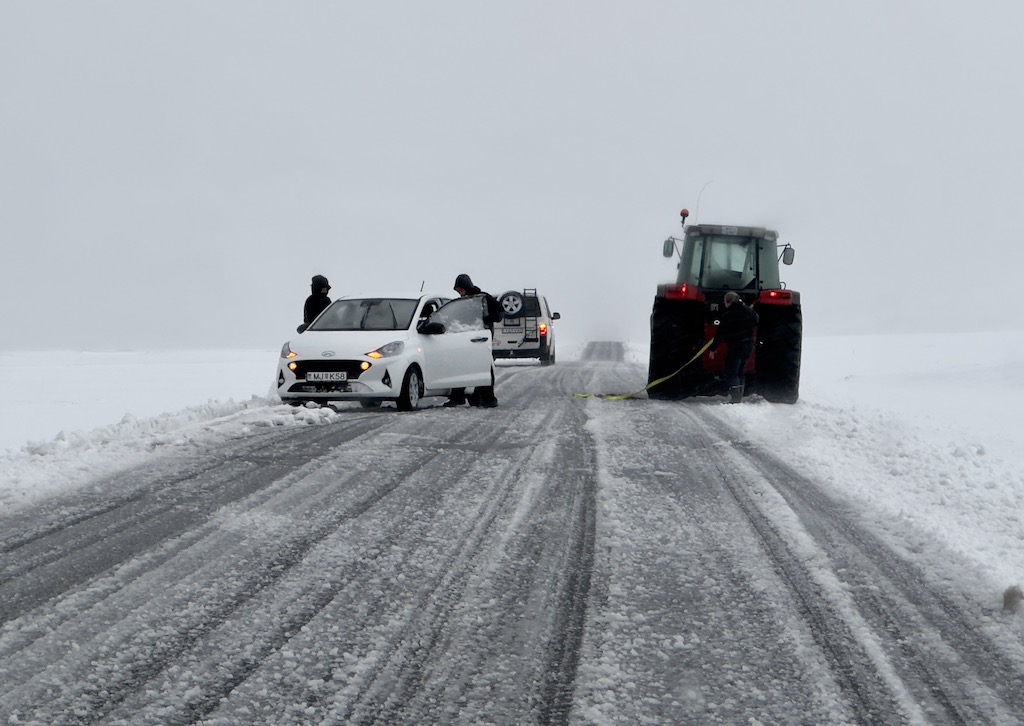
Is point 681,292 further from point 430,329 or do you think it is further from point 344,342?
point 344,342

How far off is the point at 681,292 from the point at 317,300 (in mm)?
5231

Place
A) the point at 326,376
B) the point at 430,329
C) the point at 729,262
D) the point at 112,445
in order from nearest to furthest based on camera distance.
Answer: the point at 112,445
the point at 326,376
the point at 430,329
the point at 729,262

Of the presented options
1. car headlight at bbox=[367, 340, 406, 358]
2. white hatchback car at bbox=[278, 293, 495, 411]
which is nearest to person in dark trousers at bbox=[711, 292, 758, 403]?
white hatchback car at bbox=[278, 293, 495, 411]

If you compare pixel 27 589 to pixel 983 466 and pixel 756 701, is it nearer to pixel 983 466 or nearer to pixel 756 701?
pixel 756 701

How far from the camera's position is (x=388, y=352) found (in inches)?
437

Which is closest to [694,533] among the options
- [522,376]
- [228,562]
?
[228,562]

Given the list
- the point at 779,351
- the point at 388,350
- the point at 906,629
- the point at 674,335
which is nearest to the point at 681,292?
the point at 674,335

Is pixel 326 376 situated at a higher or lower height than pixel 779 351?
lower

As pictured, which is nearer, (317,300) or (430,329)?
(430,329)

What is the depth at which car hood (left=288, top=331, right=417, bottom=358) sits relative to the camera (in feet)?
→ 36.4

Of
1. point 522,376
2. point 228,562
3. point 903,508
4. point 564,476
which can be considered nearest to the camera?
point 228,562

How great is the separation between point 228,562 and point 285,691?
150 cm

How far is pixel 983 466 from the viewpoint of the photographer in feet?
25.1

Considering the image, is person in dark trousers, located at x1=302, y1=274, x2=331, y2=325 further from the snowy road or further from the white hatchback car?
the snowy road
